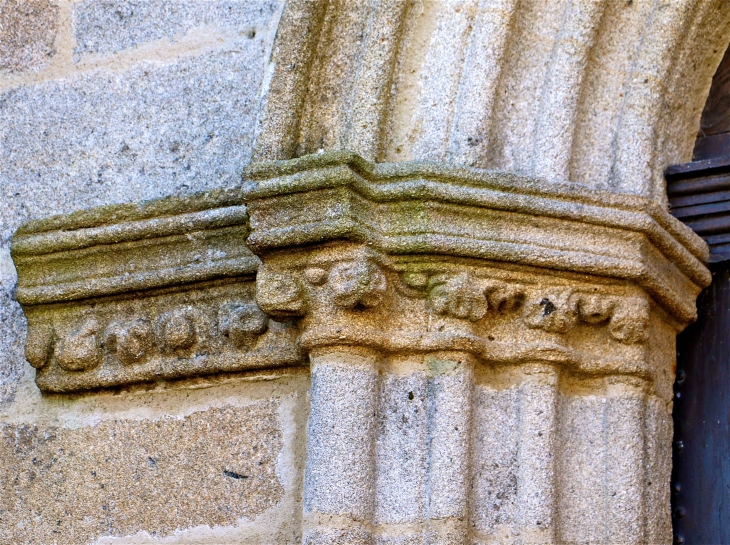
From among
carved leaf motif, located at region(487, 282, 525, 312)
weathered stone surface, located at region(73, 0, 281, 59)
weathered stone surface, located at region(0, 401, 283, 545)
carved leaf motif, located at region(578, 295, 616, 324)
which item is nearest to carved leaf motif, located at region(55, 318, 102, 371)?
weathered stone surface, located at region(0, 401, 283, 545)

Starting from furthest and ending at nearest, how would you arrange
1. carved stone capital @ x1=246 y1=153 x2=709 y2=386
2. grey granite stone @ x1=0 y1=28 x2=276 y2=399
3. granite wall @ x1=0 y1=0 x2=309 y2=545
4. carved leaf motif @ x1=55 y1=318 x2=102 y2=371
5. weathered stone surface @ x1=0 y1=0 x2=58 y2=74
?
1. weathered stone surface @ x1=0 y1=0 x2=58 y2=74
2. grey granite stone @ x1=0 y1=28 x2=276 y2=399
3. carved leaf motif @ x1=55 y1=318 x2=102 y2=371
4. granite wall @ x1=0 y1=0 x2=309 y2=545
5. carved stone capital @ x1=246 y1=153 x2=709 y2=386

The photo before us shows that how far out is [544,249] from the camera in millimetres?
1858

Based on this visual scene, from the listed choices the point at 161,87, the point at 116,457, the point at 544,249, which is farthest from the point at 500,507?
the point at 161,87

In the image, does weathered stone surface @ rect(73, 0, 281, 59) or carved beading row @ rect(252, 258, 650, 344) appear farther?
weathered stone surface @ rect(73, 0, 281, 59)

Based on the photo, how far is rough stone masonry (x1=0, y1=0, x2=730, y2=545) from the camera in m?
1.79

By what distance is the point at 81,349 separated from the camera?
2.05m

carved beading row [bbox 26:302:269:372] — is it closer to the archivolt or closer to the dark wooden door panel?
the archivolt

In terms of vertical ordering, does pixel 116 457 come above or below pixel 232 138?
below

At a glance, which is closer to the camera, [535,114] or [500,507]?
Result: [500,507]

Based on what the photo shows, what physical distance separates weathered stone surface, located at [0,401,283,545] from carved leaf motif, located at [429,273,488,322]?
35 centimetres

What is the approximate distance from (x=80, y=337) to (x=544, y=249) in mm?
867

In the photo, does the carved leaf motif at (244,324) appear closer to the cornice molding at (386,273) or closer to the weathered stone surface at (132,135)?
the cornice molding at (386,273)

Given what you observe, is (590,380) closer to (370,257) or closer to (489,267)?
(489,267)

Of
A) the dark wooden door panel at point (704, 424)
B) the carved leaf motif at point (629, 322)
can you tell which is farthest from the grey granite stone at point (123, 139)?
the dark wooden door panel at point (704, 424)
